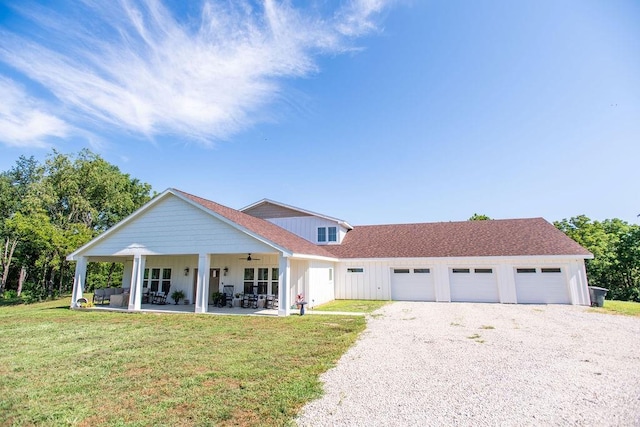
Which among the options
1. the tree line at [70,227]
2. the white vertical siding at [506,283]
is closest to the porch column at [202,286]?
the white vertical siding at [506,283]

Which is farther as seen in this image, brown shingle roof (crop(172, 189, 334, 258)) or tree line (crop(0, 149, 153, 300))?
tree line (crop(0, 149, 153, 300))

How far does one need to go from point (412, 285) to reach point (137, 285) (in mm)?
14335

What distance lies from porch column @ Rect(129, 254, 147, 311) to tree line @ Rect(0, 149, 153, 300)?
15.2 m

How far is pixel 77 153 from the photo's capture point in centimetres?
3161

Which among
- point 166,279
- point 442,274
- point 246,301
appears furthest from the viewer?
point 442,274

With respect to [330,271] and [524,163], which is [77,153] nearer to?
[330,271]

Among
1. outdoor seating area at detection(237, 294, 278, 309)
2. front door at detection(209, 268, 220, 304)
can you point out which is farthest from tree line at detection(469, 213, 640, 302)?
front door at detection(209, 268, 220, 304)

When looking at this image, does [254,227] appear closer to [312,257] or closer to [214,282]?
[312,257]

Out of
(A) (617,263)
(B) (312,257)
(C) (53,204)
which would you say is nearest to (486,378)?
(B) (312,257)

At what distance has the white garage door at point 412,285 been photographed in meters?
17.8

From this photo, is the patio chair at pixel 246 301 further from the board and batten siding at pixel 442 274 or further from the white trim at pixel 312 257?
the board and batten siding at pixel 442 274

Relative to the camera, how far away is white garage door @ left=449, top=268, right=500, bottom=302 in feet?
55.5

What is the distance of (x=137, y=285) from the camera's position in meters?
14.4

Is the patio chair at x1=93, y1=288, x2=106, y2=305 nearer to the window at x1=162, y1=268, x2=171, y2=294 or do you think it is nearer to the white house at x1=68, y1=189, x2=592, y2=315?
the white house at x1=68, y1=189, x2=592, y2=315
